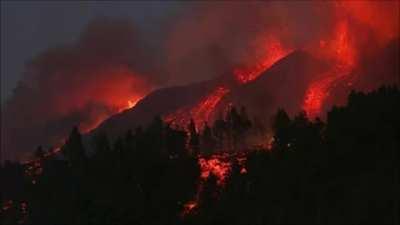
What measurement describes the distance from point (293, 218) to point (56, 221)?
194 ft

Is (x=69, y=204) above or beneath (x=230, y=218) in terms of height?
above

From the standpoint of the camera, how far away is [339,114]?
7633 inches

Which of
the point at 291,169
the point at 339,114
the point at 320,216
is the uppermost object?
the point at 339,114

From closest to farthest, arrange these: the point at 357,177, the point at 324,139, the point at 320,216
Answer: the point at 320,216, the point at 357,177, the point at 324,139

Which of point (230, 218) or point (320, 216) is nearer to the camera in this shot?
point (320, 216)

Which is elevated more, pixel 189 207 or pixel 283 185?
pixel 189 207

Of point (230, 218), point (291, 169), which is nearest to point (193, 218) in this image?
point (230, 218)

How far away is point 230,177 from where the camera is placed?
186 m

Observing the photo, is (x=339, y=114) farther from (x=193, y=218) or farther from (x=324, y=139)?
(x=193, y=218)

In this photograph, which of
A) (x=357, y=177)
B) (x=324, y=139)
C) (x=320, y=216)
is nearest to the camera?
(x=320, y=216)

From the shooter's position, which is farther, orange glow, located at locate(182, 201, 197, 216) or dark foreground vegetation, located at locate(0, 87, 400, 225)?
orange glow, located at locate(182, 201, 197, 216)

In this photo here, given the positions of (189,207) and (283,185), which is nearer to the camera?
(283,185)

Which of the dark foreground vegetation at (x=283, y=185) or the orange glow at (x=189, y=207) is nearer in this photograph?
the dark foreground vegetation at (x=283, y=185)

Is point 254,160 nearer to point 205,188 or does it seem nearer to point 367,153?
point 205,188
